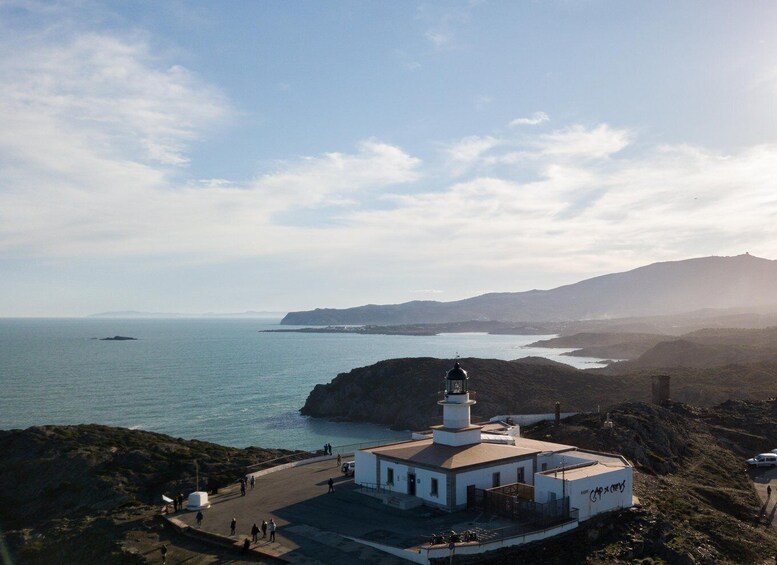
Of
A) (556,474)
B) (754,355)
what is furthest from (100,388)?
(754,355)

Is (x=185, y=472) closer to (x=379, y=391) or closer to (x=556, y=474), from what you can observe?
(x=556, y=474)

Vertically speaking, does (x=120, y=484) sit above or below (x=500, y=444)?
below

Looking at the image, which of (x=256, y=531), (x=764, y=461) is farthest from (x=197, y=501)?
(x=764, y=461)

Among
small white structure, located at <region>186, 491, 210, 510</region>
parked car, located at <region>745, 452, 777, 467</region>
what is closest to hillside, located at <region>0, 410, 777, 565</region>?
parked car, located at <region>745, 452, 777, 467</region>

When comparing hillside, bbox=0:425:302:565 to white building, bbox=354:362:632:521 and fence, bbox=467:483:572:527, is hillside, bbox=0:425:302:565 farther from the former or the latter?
fence, bbox=467:483:572:527

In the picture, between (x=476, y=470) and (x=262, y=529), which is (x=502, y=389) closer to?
(x=476, y=470)

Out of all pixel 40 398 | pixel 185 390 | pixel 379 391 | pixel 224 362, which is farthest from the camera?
pixel 224 362

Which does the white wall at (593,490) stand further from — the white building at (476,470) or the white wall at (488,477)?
the white wall at (488,477)
